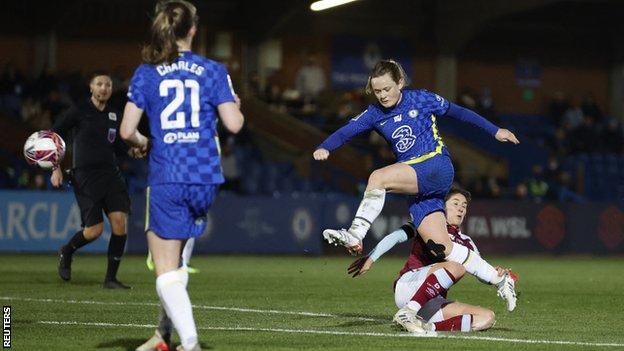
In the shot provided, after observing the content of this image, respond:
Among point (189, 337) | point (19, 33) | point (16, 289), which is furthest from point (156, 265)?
point (19, 33)

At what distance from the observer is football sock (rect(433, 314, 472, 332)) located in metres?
9.49

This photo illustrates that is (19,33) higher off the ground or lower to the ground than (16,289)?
higher

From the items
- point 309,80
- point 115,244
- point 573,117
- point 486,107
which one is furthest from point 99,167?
point 573,117

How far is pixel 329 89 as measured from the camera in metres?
35.5

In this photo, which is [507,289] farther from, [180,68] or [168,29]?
[168,29]

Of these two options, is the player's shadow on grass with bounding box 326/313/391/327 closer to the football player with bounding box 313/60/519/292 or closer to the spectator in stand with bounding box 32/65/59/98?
the football player with bounding box 313/60/519/292

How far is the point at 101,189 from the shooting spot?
1379cm

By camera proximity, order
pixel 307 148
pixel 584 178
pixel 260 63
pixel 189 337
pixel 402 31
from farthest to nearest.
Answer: pixel 402 31
pixel 260 63
pixel 584 178
pixel 307 148
pixel 189 337

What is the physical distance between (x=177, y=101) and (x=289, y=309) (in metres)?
4.61

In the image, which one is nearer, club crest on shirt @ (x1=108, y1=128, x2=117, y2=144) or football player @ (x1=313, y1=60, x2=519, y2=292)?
football player @ (x1=313, y1=60, x2=519, y2=292)

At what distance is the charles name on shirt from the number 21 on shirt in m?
0.06

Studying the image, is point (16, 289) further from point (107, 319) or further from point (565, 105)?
point (565, 105)

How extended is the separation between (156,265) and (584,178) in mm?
25772

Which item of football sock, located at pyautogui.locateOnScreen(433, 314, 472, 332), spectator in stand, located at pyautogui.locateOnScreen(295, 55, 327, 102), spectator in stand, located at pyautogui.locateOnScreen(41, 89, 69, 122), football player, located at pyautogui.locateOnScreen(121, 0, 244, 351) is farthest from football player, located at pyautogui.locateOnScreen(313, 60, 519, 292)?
spectator in stand, located at pyautogui.locateOnScreen(295, 55, 327, 102)
